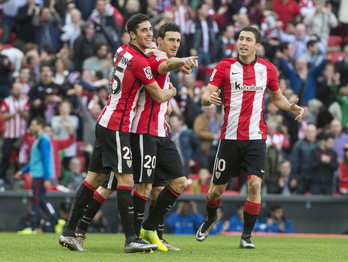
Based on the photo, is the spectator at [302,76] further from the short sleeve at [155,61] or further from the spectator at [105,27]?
the short sleeve at [155,61]

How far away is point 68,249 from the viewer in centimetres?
923

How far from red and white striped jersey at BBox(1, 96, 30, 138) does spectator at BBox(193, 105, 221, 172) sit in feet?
11.1

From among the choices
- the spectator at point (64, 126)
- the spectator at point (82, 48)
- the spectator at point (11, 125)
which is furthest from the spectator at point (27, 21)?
the spectator at point (64, 126)

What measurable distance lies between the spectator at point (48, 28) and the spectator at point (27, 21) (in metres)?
0.14

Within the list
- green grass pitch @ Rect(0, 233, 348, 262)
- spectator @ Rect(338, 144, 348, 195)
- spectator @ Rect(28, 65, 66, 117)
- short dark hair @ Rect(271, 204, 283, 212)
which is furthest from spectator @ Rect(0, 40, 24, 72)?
green grass pitch @ Rect(0, 233, 348, 262)

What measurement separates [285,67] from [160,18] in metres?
3.00

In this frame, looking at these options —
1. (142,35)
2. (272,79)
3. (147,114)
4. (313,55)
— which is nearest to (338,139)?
(313,55)

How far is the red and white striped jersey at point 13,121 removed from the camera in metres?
16.7

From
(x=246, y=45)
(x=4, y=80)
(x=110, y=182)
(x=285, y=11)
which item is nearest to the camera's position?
(x=110, y=182)

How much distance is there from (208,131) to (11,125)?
3.83 m

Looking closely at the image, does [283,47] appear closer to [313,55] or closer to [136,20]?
[313,55]

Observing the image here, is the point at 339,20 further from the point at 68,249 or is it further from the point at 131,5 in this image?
the point at 68,249

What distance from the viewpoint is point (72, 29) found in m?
19.9

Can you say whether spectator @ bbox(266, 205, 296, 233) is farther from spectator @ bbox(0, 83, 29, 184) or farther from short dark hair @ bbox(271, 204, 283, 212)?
spectator @ bbox(0, 83, 29, 184)
